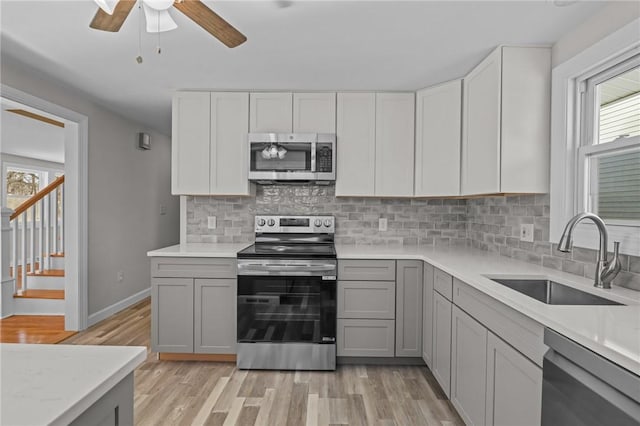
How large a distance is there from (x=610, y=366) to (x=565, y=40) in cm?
200

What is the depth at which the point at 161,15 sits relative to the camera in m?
1.68

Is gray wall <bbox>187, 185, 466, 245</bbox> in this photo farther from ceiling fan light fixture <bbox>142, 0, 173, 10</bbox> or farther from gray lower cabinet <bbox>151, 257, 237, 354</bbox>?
ceiling fan light fixture <bbox>142, 0, 173, 10</bbox>

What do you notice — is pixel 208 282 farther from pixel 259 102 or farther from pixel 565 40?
pixel 565 40

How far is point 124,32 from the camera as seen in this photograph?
2.22 metres

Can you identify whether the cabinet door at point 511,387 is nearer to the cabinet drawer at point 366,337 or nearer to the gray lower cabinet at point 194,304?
the cabinet drawer at point 366,337

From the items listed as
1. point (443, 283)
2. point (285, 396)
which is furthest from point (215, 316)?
point (443, 283)

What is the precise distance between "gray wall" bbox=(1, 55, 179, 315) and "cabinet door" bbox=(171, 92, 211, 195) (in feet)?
3.62

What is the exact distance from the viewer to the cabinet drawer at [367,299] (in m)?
2.93

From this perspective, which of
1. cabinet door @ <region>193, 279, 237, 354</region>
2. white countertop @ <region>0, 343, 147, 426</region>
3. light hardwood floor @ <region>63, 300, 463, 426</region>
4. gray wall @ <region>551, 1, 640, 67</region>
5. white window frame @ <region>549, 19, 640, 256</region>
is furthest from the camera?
cabinet door @ <region>193, 279, 237, 354</region>

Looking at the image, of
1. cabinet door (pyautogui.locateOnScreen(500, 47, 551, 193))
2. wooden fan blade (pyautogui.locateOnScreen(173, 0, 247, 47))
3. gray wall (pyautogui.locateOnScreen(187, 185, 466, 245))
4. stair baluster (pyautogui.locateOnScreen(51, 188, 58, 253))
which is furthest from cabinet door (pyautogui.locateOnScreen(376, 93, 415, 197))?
stair baluster (pyautogui.locateOnScreen(51, 188, 58, 253))

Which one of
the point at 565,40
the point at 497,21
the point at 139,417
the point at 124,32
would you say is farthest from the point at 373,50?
the point at 139,417

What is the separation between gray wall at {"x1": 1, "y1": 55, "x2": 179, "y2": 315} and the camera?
11.4ft

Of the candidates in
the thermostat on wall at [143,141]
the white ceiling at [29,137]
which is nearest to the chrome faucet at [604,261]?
the thermostat on wall at [143,141]

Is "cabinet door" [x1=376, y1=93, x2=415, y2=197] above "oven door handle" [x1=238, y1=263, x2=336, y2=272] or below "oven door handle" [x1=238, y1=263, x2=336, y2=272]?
above
